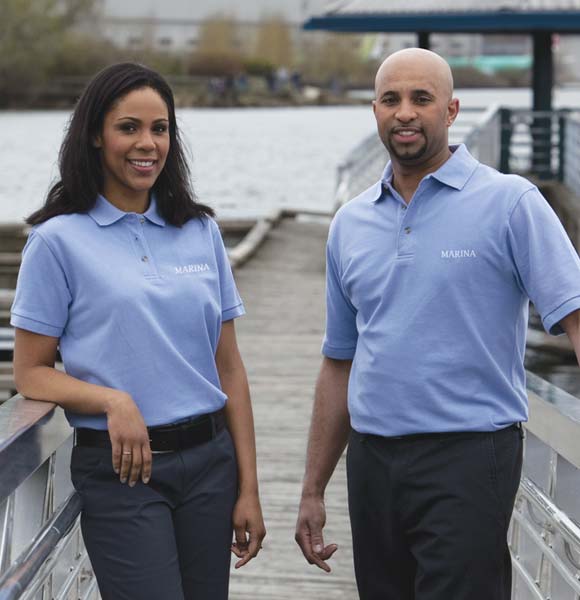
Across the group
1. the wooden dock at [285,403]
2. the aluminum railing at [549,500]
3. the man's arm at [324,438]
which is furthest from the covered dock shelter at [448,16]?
the man's arm at [324,438]

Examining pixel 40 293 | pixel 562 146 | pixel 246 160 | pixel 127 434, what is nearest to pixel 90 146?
pixel 40 293

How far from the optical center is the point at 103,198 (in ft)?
9.40

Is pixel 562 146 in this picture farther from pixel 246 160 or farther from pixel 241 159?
pixel 241 159

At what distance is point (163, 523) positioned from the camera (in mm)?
2750

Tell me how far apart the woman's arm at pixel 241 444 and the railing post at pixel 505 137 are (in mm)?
16874

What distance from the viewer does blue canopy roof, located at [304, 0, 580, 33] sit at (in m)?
19.5

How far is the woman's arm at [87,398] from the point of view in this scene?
8.84ft

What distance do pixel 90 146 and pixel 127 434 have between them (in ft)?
2.06

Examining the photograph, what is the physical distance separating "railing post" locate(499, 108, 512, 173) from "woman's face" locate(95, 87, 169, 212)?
55.8 feet

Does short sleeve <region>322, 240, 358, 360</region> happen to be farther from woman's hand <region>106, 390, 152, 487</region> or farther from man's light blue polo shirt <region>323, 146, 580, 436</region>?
woman's hand <region>106, 390, 152, 487</region>

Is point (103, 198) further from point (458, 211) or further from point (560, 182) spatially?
point (560, 182)

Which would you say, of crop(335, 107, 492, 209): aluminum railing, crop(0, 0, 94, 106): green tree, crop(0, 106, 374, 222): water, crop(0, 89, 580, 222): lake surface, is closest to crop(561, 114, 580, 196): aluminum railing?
crop(335, 107, 492, 209): aluminum railing

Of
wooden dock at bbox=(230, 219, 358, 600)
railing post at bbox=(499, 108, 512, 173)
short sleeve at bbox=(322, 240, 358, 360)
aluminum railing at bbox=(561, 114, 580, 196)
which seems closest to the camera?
short sleeve at bbox=(322, 240, 358, 360)

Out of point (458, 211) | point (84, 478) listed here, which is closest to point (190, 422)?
point (84, 478)
